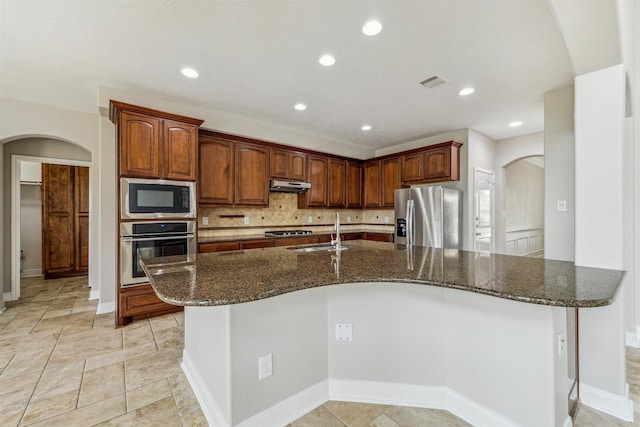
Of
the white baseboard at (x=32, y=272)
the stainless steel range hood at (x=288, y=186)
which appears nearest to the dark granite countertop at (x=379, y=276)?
the stainless steel range hood at (x=288, y=186)

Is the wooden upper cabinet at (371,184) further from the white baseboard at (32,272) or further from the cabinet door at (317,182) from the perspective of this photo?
the white baseboard at (32,272)

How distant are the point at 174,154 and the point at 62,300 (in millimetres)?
Answer: 2724

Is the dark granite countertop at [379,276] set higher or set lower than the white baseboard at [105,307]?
higher

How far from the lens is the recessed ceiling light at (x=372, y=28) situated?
1.95 metres

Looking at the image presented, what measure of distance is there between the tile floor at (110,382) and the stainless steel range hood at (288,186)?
2239 millimetres

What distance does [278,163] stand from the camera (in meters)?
4.38

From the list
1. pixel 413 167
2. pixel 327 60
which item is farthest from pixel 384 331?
pixel 413 167

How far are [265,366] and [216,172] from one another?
290cm

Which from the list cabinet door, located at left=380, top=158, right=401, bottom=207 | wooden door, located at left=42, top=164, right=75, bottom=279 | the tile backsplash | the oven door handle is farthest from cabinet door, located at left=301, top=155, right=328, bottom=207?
wooden door, located at left=42, top=164, right=75, bottom=279

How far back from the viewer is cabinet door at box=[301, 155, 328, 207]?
479 cm

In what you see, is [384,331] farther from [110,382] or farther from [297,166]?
[297,166]

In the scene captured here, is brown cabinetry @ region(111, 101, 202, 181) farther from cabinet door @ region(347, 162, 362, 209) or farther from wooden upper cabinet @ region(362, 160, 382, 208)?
wooden upper cabinet @ region(362, 160, 382, 208)

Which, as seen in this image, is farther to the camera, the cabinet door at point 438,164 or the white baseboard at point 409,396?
the cabinet door at point 438,164

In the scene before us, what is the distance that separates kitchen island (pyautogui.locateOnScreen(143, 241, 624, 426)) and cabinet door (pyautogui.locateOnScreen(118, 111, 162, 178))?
1653 mm
